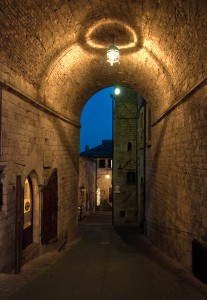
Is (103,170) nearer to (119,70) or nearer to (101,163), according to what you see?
(101,163)

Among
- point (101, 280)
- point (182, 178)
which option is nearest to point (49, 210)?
point (101, 280)

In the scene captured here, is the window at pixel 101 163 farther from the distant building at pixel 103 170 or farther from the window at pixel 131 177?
the window at pixel 131 177

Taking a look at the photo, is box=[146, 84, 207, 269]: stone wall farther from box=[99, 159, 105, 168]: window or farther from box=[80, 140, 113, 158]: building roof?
box=[99, 159, 105, 168]: window

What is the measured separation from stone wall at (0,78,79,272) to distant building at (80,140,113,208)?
21.8m

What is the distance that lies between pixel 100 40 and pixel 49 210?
485 cm

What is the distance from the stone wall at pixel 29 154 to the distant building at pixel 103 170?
21.8m

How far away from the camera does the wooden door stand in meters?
8.36

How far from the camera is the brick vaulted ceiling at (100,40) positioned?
17.7ft

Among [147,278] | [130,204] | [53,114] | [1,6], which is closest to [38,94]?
[53,114]

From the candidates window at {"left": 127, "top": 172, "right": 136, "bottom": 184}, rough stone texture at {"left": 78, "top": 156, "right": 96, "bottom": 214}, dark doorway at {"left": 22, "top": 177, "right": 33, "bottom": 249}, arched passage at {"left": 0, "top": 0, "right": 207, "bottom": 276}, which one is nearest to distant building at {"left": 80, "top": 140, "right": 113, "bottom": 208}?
rough stone texture at {"left": 78, "top": 156, "right": 96, "bottom": 214}

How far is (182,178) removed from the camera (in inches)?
286

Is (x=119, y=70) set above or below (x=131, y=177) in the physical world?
above

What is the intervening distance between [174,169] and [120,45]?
361 cm

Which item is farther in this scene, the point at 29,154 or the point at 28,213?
the point at 28,213
